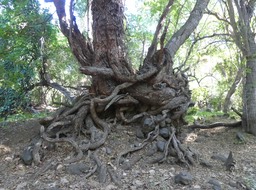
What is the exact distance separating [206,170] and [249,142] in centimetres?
177

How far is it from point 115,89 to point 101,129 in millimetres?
681

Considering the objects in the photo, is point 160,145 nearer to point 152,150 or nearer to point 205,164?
point 152,150

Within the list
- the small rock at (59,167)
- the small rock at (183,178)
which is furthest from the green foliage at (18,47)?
the small rock at (183,178)

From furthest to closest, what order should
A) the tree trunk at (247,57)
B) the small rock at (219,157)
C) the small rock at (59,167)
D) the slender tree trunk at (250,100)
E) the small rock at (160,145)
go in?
the slender tree trunk at (250,100) → the tree trunk at (247,57) → the small rock at (219,157) → the small rock at (160,145) → the small rock at (59,167)

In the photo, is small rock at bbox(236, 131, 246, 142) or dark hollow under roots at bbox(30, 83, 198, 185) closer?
dark hollow under roots at bbox(30, 83, 198, 185)

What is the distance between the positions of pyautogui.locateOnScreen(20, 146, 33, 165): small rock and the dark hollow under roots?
78 mm

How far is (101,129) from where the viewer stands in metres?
4.12

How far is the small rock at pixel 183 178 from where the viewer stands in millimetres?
3058

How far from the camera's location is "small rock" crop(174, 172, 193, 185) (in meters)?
3.06

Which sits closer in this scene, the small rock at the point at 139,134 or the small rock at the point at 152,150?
the small rock at the point at 152,150

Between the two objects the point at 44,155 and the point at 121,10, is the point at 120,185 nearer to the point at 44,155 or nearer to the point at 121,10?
the point at 44,155

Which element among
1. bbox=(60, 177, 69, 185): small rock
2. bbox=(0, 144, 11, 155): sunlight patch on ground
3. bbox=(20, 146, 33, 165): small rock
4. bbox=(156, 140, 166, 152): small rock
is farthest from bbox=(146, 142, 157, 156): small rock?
bbox=(0, 144, 11, 155): sunlight patch on ground

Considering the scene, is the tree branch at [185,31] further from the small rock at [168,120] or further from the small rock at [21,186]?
the small rock at [21,186]

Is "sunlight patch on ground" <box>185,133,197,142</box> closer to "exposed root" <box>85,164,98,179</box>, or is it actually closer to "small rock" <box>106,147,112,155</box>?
"small rock" <box>106,147,112,155</box>
